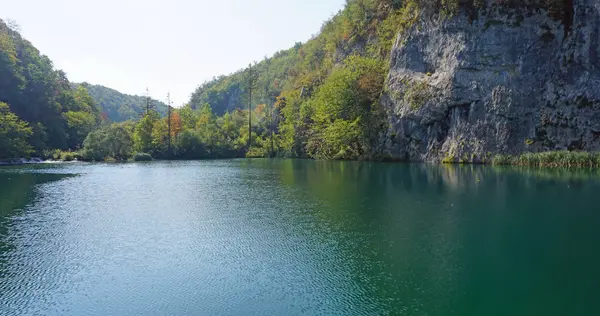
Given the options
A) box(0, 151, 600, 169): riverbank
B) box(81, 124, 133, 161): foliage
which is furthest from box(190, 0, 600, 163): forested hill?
box(81, 124, 133, 161): foliage

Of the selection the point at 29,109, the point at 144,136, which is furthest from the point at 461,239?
the point at 29,109

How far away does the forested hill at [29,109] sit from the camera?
63.1 metres

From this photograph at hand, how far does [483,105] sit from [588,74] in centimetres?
1043

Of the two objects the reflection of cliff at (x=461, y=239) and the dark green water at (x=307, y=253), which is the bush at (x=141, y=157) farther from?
the reflection of cliff at (x=461, y=239)

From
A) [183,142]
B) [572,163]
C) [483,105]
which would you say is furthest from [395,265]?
[183,142]

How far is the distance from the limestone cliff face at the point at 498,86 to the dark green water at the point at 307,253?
825 inches

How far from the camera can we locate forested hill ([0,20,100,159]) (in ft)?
207

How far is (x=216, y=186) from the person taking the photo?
33000 mm

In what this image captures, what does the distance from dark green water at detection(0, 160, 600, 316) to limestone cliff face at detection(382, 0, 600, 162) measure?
20948mm

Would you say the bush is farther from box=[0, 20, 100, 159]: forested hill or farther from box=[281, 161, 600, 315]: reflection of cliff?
box=[281, 161, 600, 315]: reflection of cliff

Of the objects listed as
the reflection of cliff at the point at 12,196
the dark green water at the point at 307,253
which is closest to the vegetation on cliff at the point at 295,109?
the reflection of cliff at the point at 12,196

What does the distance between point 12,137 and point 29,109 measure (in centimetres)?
1732

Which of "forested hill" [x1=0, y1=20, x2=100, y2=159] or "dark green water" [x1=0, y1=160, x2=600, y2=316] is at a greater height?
"forested hill" [x1=0, y1=20, x2=100, y2=159]

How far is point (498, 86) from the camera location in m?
48.0
